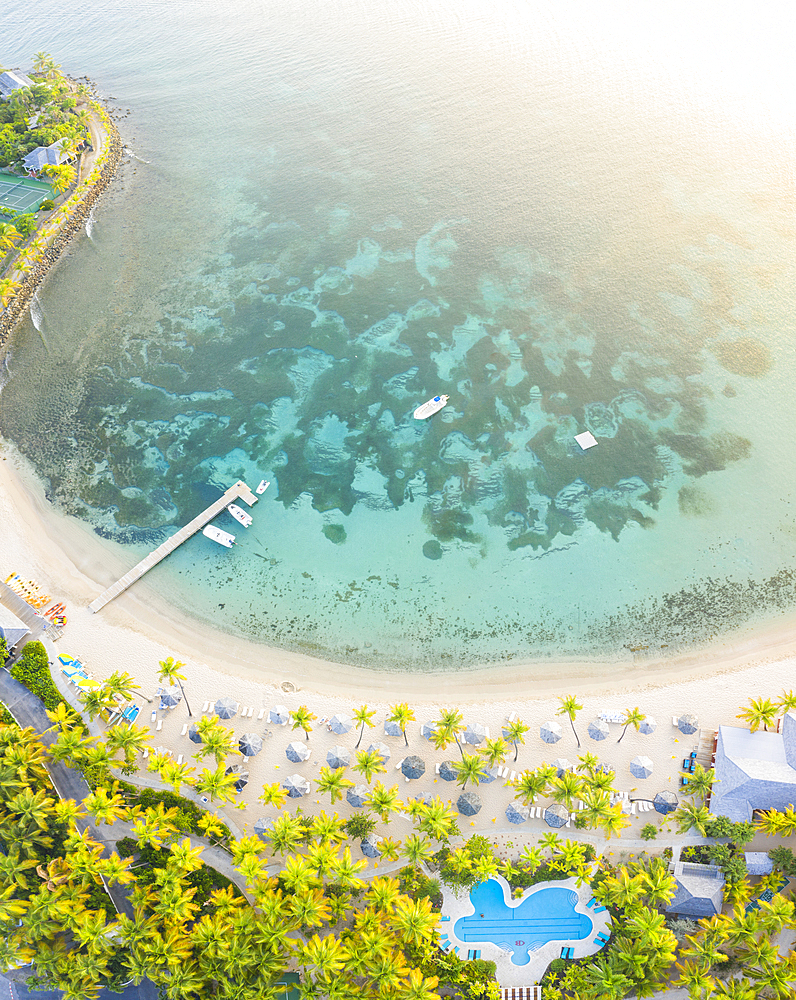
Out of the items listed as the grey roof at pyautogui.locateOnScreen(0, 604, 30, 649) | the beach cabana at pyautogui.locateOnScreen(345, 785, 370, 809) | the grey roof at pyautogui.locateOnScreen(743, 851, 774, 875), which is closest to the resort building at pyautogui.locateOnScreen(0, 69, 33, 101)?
the grey roof at pyautogui.locateOnScreen(0, 604, 30, 649)

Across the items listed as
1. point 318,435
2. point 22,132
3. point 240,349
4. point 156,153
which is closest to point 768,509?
point 318,435

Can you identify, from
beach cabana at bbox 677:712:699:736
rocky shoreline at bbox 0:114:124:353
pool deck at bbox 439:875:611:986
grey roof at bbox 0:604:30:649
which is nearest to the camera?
pool deck at bbox 439:875:611:986

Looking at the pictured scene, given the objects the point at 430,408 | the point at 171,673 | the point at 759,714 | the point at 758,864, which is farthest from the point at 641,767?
the point at 430,408

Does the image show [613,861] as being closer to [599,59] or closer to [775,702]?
[775,702]

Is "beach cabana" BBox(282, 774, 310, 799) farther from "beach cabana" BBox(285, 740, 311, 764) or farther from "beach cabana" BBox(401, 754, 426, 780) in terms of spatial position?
"beach cabana" BBox(401, 754, 426, 780)

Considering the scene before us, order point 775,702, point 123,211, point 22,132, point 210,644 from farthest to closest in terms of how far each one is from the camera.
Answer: point 22,132 → point 123,211 → point 210,644 → point 775,702

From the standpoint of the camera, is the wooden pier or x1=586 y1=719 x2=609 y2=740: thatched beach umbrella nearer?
x1=586 y1=719 x2=609 y2=740: thatched beach umbrella
